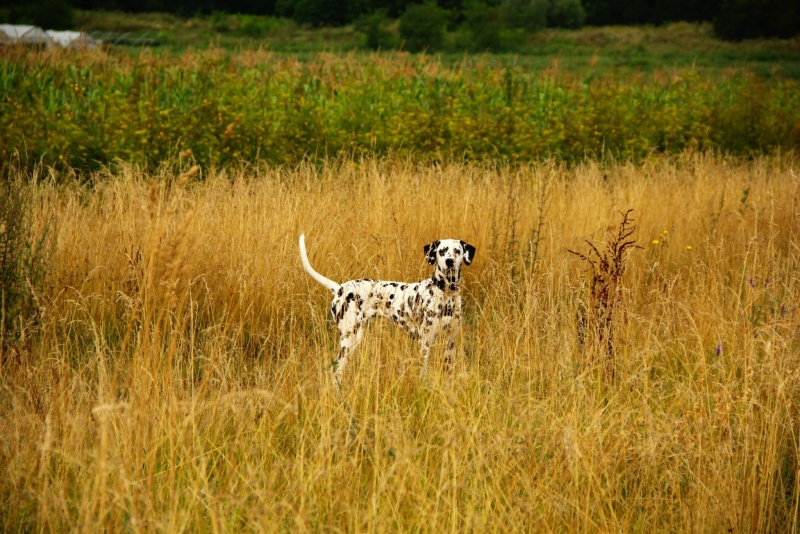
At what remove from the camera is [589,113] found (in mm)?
11727

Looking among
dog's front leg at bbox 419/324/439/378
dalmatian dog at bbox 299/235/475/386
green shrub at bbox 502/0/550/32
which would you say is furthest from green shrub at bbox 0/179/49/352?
green shrub at bbox 502/0/550/32

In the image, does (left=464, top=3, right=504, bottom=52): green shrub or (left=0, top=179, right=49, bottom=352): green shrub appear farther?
(left=464, top=3, right=504, bottom=52): green shrub

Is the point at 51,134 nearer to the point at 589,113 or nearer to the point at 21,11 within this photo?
the point at 589,113

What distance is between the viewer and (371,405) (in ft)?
11.6

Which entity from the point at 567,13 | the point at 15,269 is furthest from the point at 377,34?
the point at 15,269

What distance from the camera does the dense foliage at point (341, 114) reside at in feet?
29.8

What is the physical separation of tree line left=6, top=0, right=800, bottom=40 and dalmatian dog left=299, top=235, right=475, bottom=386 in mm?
40508

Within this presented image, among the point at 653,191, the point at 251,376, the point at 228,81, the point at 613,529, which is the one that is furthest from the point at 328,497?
the point at 228,81

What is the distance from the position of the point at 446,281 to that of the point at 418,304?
7.3 inches

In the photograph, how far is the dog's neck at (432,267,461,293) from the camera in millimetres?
4020

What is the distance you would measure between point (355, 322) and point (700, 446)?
1840 mm

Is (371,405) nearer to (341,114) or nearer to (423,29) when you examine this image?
(341,114)

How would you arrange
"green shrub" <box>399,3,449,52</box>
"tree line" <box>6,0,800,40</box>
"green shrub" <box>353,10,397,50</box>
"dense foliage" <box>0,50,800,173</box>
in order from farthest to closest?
"tree line" <box>6,0,800,40</box> → "green shrub" <box>353,10,397,50</box> → "green shrub" <box>399,3,449,52</box> → "dense foliage" <box>0,50,800,173</box>

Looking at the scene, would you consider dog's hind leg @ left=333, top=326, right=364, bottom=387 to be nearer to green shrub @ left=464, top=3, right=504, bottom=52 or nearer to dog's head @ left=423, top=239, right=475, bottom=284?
dog's head @ left=423, top=239, right=475, bottom=284
